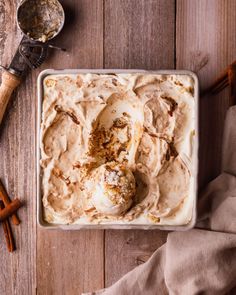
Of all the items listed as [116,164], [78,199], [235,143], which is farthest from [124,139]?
[235,143]

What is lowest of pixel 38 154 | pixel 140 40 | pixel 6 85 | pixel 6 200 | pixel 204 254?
pixel 204 254

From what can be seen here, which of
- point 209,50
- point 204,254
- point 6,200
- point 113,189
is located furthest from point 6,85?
point 204,254

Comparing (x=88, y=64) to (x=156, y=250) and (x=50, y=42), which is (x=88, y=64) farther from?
(x=156, y=250)

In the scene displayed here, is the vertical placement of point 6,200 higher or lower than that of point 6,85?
lower

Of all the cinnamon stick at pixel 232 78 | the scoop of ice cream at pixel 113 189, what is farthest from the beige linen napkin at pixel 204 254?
the scoop of ice cream at pixel 113 189

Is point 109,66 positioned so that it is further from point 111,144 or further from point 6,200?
point 6,200

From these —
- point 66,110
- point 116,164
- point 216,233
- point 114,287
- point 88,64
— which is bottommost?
point 114,287

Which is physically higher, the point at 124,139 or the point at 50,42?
the point at 50,42
